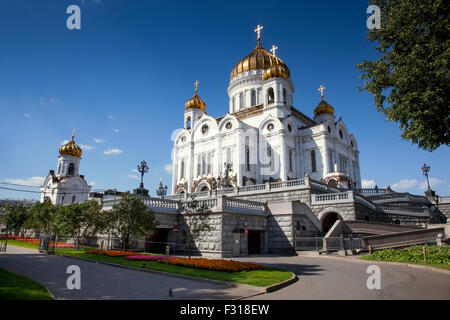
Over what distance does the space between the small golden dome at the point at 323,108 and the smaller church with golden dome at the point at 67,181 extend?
46.8 meters

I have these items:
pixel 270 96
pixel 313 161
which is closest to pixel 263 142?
pixel 313 161

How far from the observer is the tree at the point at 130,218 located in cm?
1830

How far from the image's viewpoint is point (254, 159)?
42906 millimetres

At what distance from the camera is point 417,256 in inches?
587

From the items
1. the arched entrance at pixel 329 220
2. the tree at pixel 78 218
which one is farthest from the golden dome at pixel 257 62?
the tree at pixel 78 218

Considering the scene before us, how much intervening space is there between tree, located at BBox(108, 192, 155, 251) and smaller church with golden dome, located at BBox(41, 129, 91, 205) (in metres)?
42.1

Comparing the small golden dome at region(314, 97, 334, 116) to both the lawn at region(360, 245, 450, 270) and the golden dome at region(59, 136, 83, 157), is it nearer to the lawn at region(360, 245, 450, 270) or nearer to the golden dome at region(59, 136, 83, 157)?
the lawn at region(360, 245, 450, 270)

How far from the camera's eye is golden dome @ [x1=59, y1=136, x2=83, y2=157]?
58438mm

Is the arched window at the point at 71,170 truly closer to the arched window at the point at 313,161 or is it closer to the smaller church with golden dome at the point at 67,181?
the smaller church with golden dome at the point at 67,181

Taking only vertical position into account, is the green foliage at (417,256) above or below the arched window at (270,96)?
below

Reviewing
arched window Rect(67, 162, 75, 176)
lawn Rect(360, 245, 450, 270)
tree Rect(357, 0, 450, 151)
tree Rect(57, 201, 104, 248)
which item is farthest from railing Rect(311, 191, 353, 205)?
arched window Rect(67, 162, 75, 176)

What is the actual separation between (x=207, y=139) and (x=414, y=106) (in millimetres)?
35796
